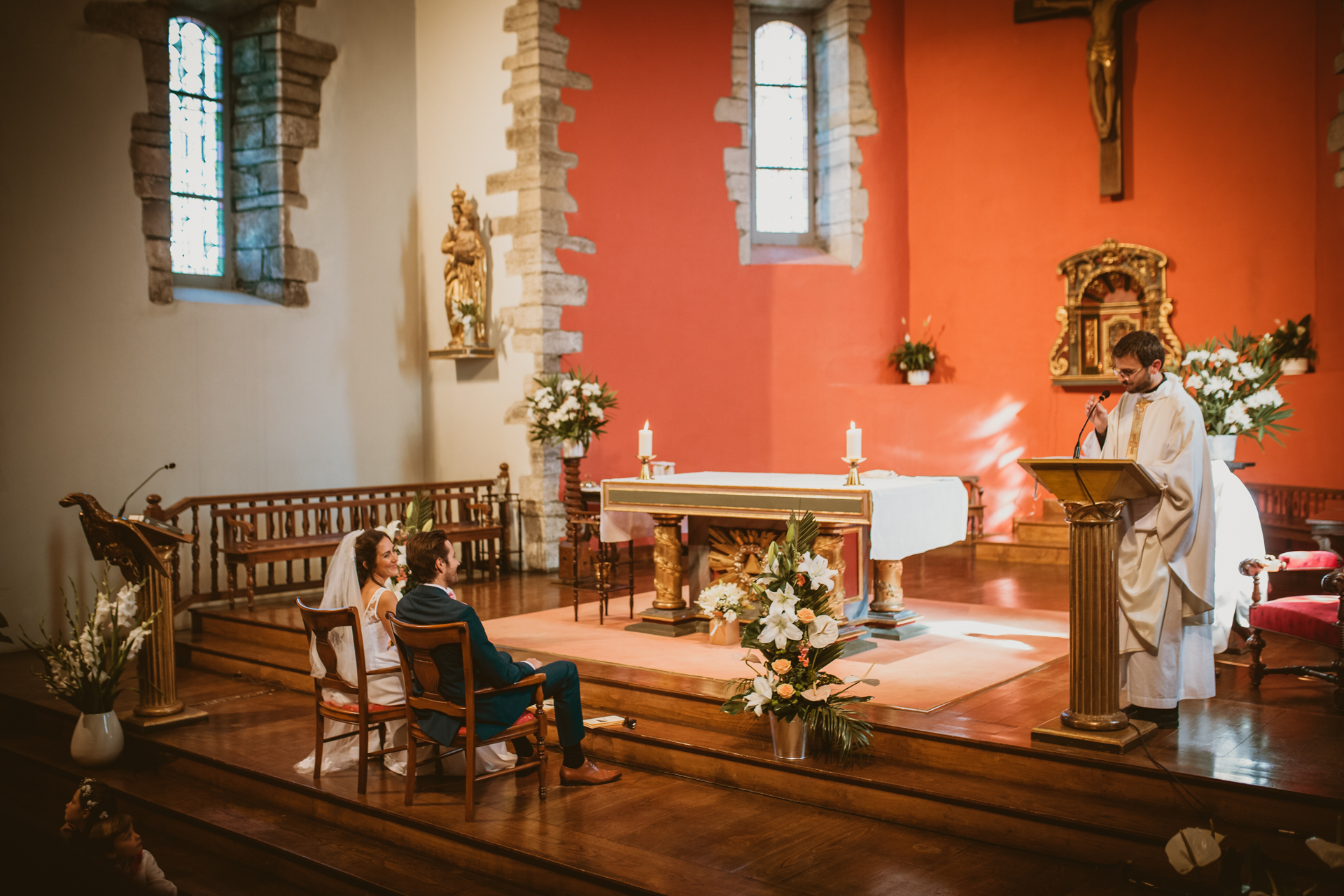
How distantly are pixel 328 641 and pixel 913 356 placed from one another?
674cm

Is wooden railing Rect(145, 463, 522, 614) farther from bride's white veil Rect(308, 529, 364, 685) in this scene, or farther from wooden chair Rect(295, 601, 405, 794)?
wooden chair Rect(295, 601, 405, 794)

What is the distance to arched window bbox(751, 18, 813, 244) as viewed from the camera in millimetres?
10156

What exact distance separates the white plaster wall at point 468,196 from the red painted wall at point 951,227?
1.90 ft

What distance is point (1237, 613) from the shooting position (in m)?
5.25

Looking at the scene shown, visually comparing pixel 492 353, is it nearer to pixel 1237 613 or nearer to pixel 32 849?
pixel 1237 613

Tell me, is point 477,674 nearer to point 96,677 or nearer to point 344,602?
point 344,602

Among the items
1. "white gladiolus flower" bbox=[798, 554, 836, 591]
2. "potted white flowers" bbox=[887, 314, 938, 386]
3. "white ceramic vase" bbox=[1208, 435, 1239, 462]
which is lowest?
"white gladiolus flower" bbox=[798, 554, 836, 591]

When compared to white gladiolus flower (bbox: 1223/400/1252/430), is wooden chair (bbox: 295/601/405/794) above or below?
below

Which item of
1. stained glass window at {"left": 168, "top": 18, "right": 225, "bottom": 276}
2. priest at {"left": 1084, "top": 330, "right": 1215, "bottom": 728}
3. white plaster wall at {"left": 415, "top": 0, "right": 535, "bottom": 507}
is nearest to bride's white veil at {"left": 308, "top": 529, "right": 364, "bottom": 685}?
priest at {"left": 1084, "top": 330, "right": 1215, "bottom": 728}

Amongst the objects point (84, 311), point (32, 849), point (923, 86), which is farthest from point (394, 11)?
point (32, 849)

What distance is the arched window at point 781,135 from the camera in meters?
10.2

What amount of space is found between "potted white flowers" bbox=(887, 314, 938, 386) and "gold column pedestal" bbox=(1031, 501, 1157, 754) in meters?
6.18

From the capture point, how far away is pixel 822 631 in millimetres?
4297

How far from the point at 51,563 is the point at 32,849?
7.02 m
